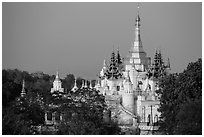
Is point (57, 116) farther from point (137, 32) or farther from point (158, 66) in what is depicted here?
point (137, 32)

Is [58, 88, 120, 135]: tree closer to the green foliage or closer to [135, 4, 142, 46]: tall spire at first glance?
the green foliage

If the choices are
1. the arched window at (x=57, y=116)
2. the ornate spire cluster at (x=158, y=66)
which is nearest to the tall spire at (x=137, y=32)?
the ornate spire cluster at (x=158, y=66)

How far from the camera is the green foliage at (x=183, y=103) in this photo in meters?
39.4

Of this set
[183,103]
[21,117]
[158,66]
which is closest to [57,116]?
[21,117]

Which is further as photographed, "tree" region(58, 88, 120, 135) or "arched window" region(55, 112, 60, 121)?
"arched window" region(55, 112, 60, 121)

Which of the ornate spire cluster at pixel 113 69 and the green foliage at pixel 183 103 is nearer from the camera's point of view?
the green foliage at pixel 183 103

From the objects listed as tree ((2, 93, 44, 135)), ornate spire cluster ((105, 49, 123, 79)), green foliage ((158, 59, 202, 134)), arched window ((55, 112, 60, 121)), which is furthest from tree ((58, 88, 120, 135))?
ornate spire cluster ((105, 49, 123, 79))

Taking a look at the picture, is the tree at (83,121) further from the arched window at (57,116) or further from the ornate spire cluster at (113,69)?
the ornate spire cluster at (113,69)

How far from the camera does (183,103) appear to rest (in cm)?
4488

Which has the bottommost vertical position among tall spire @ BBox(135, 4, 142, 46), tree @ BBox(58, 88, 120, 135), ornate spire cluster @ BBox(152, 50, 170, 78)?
tree @ BBox(58, 88, 120, 135)

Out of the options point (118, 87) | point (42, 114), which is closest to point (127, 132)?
point (42, 114)

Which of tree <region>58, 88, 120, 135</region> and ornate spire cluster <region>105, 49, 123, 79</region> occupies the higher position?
ornate spire cluster <region>105, 49, 123, 79</region>

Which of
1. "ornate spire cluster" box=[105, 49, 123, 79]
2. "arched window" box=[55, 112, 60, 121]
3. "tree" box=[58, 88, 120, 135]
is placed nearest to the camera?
"tree" box=[58, 88, 120, 135]

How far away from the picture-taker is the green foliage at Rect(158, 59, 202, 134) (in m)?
39.4
